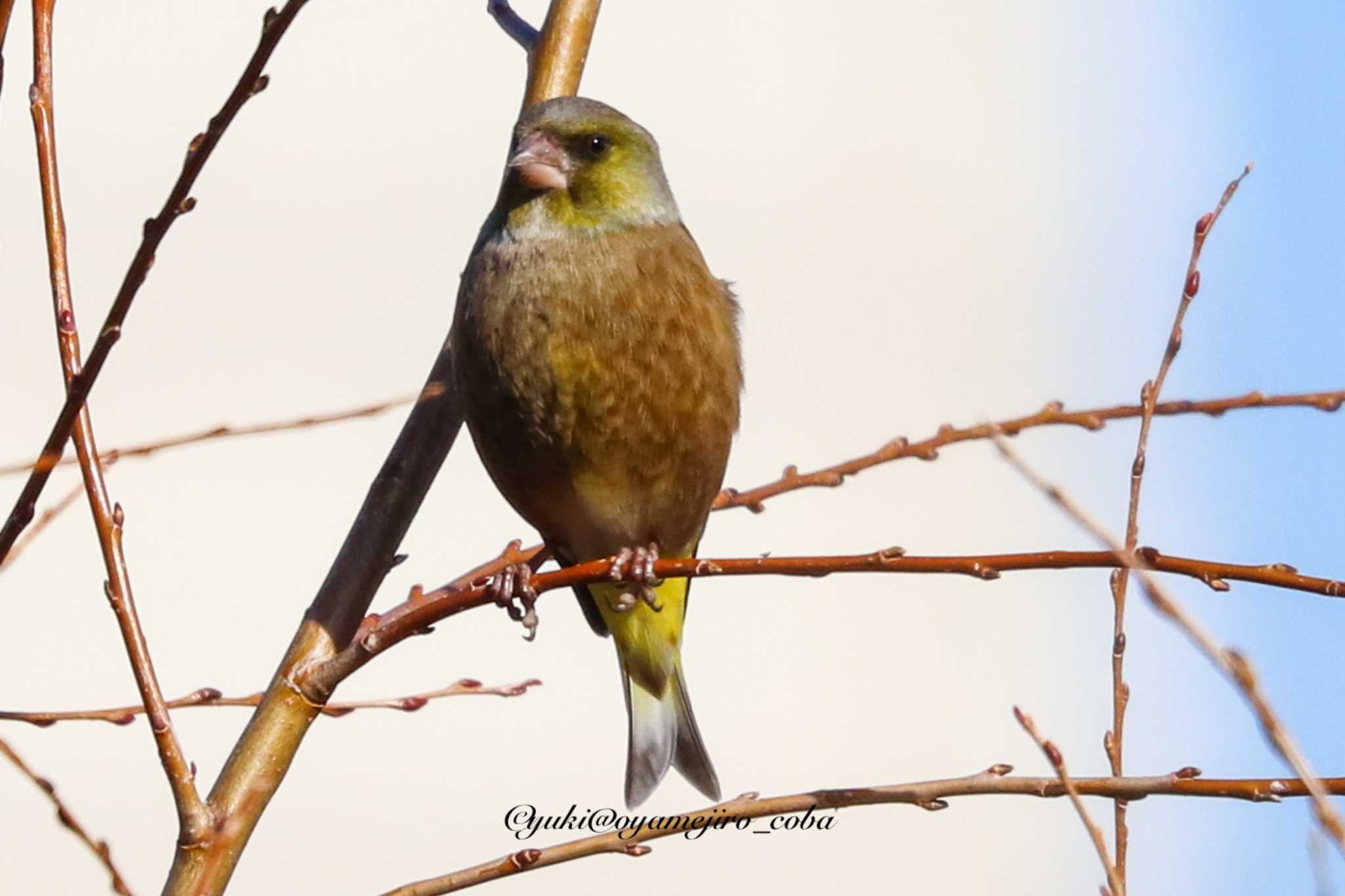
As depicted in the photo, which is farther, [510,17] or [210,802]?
[510,17]

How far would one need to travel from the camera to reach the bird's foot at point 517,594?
2648mm

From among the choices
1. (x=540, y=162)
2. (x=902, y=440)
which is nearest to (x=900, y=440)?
(x=902, y=440)

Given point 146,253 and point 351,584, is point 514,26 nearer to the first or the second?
point 351,584

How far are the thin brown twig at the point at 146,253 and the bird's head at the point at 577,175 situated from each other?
1.61m

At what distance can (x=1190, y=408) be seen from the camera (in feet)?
7.80

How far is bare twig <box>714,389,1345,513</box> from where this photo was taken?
88.7 inches

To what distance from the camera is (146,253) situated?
1690 mm

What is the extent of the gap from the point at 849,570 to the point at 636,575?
1.07 meters

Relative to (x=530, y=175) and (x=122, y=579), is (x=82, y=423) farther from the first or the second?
(x=530, y=175)

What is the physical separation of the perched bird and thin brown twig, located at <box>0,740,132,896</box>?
3.46 feet

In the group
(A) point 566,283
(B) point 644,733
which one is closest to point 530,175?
(A) point 566,283

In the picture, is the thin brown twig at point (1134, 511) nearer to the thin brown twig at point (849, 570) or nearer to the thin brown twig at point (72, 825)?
the thin brown twig at point (849, 570)

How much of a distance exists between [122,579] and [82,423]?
21 cm

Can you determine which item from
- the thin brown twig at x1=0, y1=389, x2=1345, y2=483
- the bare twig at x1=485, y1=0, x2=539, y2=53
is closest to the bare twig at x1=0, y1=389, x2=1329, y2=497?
the thin brown twig at x1=0, y1=389, x2=1345, y2=483
